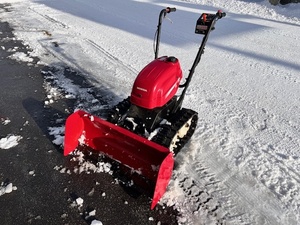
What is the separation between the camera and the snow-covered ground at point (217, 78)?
3184 mm

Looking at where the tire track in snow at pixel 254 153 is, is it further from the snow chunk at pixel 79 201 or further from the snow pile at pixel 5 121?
the snow pile at pixel 5 121

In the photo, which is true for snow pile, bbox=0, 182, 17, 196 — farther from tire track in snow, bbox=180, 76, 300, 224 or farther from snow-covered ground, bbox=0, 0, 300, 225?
tire track in snow, bbox=180, 76, 300, 224

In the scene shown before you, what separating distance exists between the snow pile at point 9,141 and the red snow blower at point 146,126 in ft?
2.52

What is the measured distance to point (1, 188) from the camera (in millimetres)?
3205

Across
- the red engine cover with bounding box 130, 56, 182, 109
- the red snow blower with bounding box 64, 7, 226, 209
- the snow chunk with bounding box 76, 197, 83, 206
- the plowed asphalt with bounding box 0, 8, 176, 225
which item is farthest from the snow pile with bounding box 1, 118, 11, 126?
the red engine cover with bounding box 130, 56, 182, 109

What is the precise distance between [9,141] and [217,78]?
3.65 m

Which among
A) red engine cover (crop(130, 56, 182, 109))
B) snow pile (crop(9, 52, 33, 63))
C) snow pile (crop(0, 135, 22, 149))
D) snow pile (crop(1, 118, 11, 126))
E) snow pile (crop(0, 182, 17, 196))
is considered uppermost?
red engine cover (crop(130, 56, 182, 109))

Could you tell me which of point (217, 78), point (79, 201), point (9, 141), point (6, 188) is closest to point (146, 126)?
point (79, 201)

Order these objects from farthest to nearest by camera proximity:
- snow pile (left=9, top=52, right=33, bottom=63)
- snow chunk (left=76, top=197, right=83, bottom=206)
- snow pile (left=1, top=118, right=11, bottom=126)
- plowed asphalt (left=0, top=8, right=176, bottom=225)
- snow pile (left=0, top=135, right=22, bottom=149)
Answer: snow pile (left=9, top=52, right=33, bottom=63)
snow pile (left=1, top=118, right=11, bottom=126)
snow pile (left=0, top=135, right=22, bottom=149)
snow chunk (left=76, top=197, right=83, bottom=206)
plowed asphalt (left=0, top=8, right=176, bottom=225)

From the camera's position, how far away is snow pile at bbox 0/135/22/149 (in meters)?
3.83

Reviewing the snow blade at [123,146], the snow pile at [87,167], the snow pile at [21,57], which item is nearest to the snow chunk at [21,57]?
the snow pile at [21,57]

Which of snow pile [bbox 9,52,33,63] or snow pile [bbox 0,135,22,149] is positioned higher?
snow pile [bbox 0,135,22,149]

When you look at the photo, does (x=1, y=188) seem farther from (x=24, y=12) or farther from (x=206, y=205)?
(x=24, y=12)

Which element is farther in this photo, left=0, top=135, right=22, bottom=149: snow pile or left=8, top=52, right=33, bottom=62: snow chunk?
left=8, top=52, right=33, bottom=62: snow chunk
